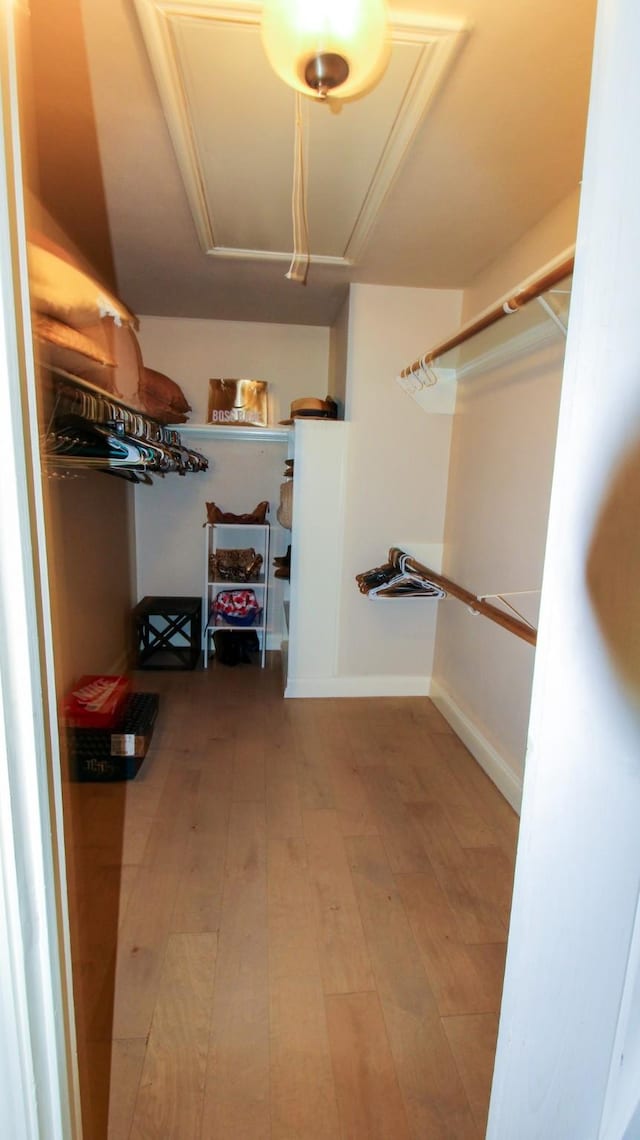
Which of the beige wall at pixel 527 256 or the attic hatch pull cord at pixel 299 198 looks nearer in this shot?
the attic hatch pull cord at pixel 299 198

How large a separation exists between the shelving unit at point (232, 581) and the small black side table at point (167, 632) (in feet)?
0.30

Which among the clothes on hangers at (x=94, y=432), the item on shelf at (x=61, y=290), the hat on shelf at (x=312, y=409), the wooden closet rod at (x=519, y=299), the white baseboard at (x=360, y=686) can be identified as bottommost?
the white baseboard at (x=360, y=686)

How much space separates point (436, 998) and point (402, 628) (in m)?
1.88

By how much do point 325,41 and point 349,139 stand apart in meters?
0.60

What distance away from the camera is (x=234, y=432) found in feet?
10.9

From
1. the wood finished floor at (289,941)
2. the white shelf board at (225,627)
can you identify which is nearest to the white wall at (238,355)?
the white shelf board at (225,627)

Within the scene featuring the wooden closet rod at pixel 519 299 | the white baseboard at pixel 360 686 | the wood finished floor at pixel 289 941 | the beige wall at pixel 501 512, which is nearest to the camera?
the wood finished floor at pixel 289 941

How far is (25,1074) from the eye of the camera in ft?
1.71

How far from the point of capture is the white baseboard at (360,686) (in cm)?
301

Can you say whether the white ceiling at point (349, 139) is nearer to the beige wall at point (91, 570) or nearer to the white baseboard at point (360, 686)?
the beige wall at point (91, 570)

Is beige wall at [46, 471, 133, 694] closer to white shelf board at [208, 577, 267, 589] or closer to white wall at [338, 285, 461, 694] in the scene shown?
white shelf board at [208, 577, 267, 589]

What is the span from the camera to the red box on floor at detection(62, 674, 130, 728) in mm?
2160

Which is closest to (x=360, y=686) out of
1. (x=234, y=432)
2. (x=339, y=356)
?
(x=234, y=432)

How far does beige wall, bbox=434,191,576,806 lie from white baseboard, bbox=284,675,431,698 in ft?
0.74
